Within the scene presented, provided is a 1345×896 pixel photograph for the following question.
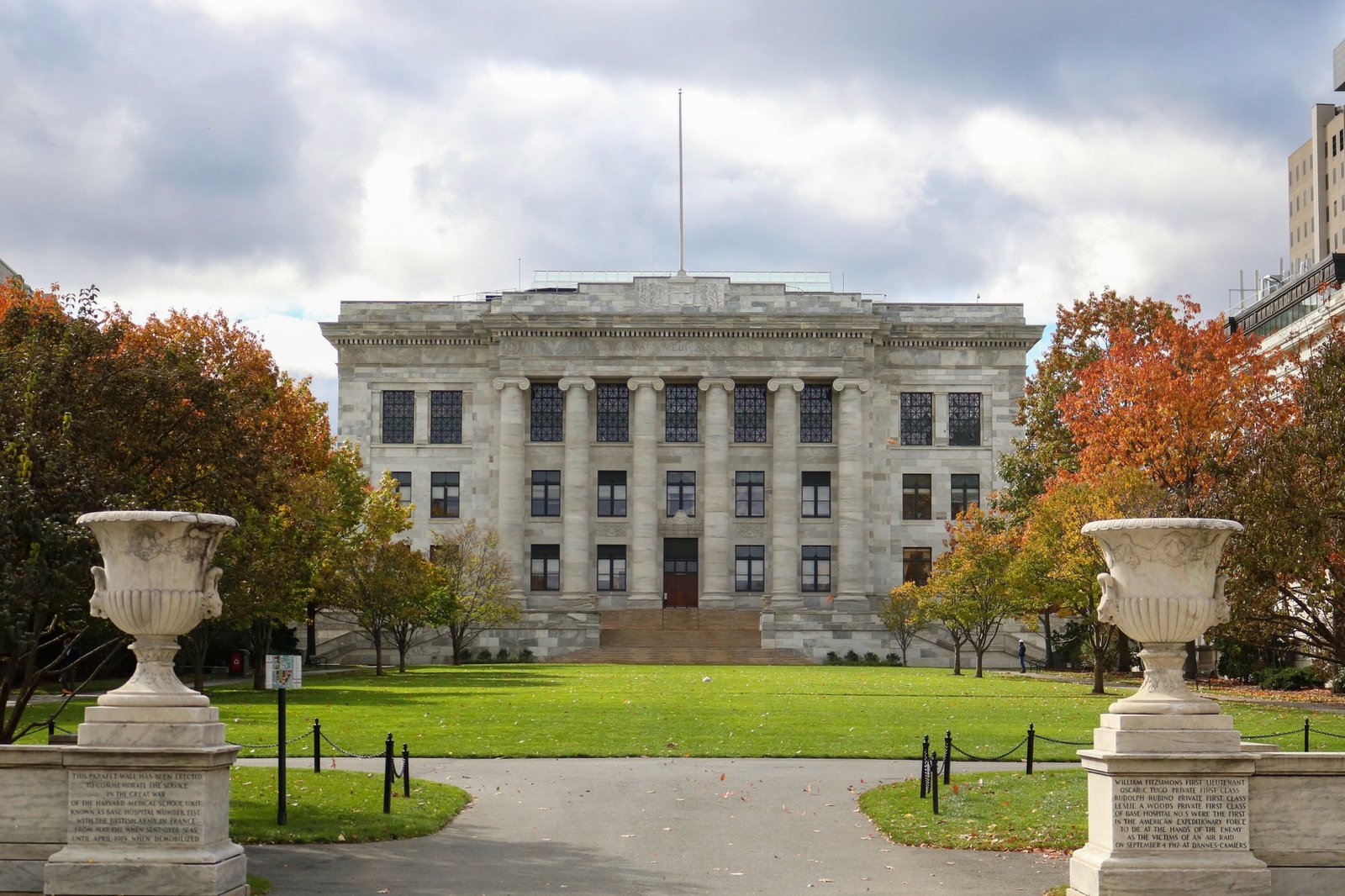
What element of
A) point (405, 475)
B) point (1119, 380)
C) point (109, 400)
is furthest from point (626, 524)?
point (109, 400)

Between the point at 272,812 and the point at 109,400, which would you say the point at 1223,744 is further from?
the point at 109,400

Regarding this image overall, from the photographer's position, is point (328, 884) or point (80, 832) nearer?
point (80, 832)

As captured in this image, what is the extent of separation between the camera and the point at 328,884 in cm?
1532

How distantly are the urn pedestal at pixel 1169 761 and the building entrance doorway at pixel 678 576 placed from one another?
2760 inches

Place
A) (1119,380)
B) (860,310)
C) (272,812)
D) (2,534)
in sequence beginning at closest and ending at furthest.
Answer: (2,534) < (272,812) < (1119,380) < (860,310)

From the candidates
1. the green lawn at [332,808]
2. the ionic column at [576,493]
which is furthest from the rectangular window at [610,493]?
the green lawn at [332,808]

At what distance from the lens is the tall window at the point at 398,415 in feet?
280

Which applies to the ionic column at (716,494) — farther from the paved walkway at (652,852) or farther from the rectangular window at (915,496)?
the paved walkway at (652,852)

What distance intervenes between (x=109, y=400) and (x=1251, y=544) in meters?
26.6

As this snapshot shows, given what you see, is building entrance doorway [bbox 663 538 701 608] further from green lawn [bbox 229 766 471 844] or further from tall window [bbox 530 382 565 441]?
green lawn [bbox 229 766 471 844]

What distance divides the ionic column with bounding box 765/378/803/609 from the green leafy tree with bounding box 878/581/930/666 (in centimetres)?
993

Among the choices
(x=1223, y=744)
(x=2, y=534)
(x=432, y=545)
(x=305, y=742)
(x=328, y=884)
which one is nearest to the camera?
(x=1223, y=744)

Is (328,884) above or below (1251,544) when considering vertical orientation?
below

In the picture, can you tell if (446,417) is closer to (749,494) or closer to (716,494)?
(716,494)
